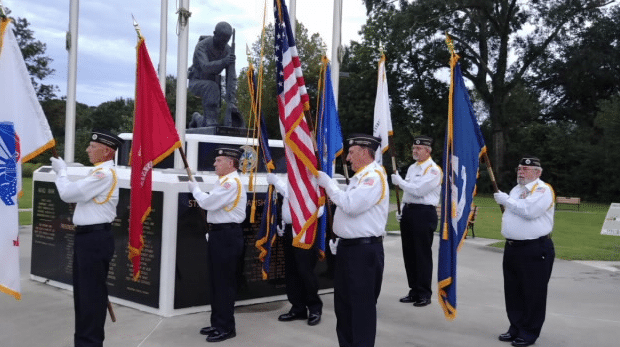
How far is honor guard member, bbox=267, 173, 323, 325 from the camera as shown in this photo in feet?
20.2

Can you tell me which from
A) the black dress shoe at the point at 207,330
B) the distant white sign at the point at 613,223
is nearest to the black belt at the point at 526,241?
the black dress shoe at the point at 207,330

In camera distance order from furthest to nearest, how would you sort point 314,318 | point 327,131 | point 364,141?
point 314,318 → point 327,131 → point 364,141

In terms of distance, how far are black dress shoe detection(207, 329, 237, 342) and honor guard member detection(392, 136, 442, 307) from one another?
265 cm

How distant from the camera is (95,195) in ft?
15.7

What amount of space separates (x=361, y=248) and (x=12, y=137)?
9.64ft

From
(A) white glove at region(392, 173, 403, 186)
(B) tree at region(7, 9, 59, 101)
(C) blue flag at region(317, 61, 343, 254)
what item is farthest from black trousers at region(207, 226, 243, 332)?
(B) tree at region(7, 9, 59, 101)

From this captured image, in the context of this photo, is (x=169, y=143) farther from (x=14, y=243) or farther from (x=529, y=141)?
(x=529, y=141)

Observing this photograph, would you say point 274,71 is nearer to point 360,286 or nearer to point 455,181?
point 455,181

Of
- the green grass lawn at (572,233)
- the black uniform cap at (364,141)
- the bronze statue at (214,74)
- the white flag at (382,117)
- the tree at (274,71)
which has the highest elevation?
the tree at (274,71)

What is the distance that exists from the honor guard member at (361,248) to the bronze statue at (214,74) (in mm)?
3959

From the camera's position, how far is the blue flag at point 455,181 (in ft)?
16.7

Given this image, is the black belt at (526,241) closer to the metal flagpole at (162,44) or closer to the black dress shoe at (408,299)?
the black dress shoe at (408,299)

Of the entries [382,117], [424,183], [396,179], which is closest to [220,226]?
[396,179]

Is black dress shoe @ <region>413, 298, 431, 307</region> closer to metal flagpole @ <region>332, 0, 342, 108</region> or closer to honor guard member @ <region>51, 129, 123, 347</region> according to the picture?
metal flagpole @ <region>332, 0, 342, 108</region>
